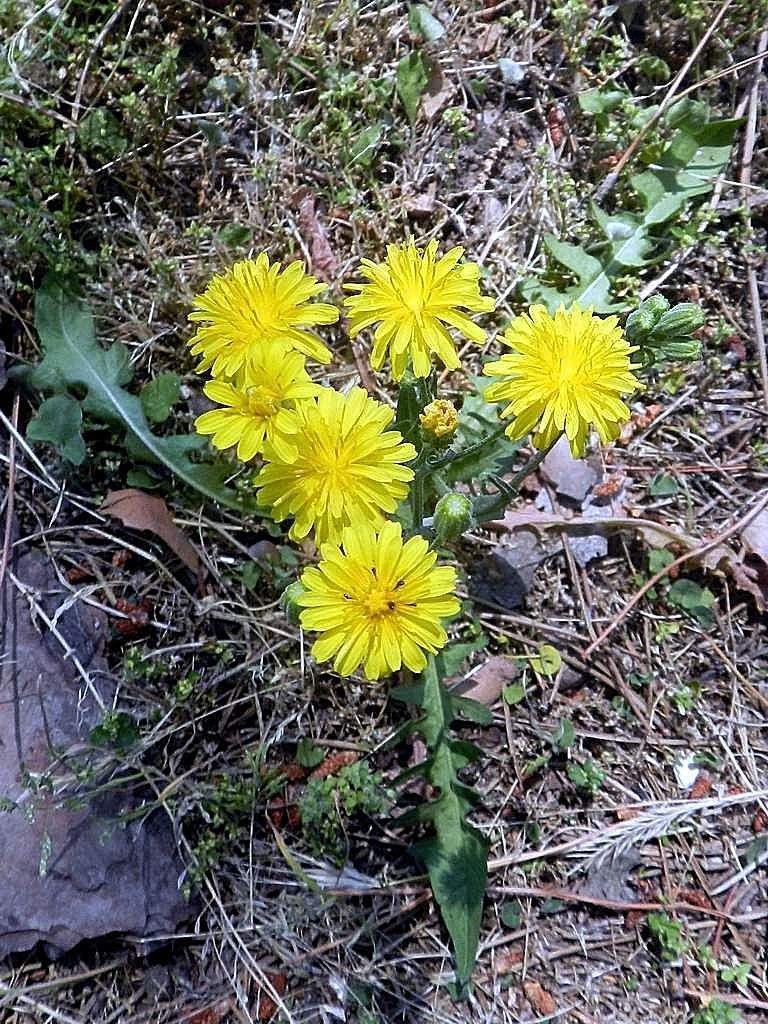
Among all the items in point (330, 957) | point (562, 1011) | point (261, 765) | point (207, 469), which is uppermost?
point (207, 469)

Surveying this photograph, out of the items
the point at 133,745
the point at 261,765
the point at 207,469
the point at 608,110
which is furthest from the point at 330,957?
the point at 608,110

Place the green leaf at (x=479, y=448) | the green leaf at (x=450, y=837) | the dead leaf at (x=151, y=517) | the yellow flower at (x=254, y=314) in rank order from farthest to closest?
the dead leaf at (x=151, y=517) < the green leaf at (x=479, y=448) < the green leaf at (x=450, y=837) < the yellow flower at (x=254, y=314)

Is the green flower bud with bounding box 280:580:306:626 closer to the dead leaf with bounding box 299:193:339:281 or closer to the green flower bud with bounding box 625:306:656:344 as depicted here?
the green flower bud with bounding box 625:306:656:344

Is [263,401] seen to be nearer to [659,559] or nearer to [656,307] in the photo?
[656,307]

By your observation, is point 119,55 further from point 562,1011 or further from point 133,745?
point 562,1011

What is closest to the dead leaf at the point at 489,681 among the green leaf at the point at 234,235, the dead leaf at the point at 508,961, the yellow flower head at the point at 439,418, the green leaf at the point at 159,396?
the dead leaf at the point at 508,961

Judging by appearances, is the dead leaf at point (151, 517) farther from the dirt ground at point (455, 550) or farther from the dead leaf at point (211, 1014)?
the dead leaf at point (211, 1014)

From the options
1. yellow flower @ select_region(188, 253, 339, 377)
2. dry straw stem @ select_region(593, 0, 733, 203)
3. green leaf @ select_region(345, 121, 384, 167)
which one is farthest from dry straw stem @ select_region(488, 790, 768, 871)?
green leaf @ select_region(345, 121, 384, 167)
